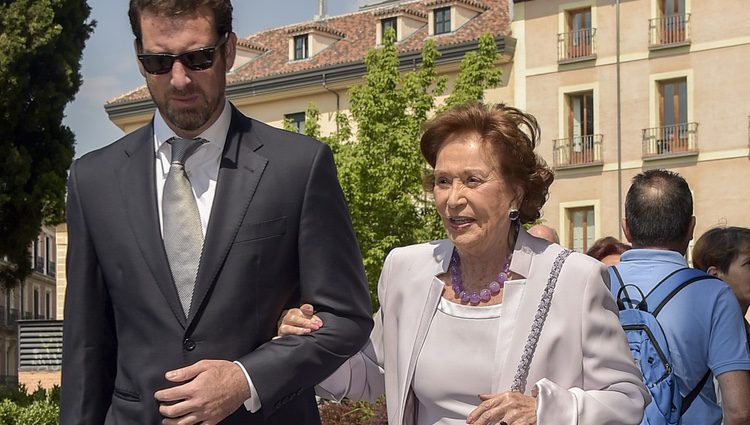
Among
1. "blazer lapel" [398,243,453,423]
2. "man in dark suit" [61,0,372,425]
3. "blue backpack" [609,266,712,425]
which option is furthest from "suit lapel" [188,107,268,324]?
"blue backpack" [609,266,712,425]

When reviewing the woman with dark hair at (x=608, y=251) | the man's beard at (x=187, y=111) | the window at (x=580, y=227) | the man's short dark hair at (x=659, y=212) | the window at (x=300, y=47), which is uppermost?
the window at (x=300, y=47)

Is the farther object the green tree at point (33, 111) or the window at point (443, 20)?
the window at point (443, 20)

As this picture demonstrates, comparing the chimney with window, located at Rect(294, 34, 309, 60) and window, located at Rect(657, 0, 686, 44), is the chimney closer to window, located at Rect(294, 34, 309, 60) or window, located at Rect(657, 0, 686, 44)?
window, located at Rect(294, 34, 309, 60)

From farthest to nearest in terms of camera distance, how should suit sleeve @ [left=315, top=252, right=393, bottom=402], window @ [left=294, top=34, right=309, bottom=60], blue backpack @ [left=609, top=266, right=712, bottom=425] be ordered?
1. window @ [left=294, top=34, right=309, bottom=60]
2. blue backpack @ [left=609, top=266, right=712, bottom=425]
3. suit sleeve @ [left=315, top=252, right=393, bottom=402]

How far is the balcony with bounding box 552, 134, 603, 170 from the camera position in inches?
1647

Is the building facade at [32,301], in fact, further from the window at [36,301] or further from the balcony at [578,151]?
the balcony at [578,151]

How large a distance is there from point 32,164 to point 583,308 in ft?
84.0

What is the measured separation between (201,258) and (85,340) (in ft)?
1.35

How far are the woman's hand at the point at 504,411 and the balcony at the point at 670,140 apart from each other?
37527 mm

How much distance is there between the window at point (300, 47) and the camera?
5131 cm

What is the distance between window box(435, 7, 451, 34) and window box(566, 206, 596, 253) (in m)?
8.75

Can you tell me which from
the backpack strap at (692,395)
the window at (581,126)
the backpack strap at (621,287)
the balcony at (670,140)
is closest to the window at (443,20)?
the window at (581,126)

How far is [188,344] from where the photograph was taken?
3576 millimetres

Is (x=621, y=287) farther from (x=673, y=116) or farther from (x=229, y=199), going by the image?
(x=673, y=116)
